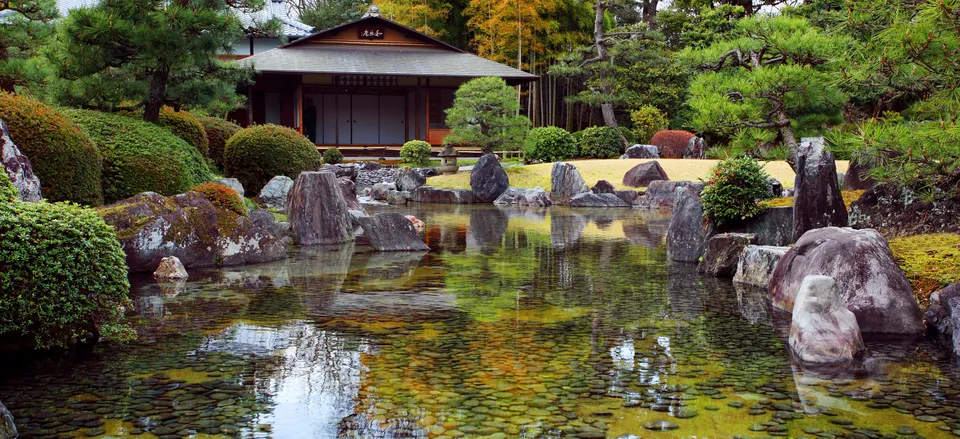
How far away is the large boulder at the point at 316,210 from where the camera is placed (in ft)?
39.5

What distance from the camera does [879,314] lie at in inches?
257

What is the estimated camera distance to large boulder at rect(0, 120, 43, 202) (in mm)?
7973

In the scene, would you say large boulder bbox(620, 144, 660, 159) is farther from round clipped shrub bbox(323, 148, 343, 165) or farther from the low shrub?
round clipped shrub bbox(323, 148, 343, 165)

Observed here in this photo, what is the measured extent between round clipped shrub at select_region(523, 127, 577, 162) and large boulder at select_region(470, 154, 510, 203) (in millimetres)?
4193

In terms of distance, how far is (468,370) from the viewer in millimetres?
5492

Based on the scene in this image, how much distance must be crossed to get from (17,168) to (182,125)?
6.22m

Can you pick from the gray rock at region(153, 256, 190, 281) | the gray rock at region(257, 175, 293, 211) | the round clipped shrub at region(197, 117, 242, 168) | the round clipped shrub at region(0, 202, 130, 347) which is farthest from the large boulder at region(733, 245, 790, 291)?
the round clipped shrub at region(197, 117, 242, 168)

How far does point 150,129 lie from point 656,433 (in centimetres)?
997

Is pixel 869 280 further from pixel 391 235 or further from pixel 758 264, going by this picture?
pixel 391 235

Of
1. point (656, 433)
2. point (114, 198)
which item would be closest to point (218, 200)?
point (114, 198)

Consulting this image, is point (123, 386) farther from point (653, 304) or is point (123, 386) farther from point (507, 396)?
point (653, 304)

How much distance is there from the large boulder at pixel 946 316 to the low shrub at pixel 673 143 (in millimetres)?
21395

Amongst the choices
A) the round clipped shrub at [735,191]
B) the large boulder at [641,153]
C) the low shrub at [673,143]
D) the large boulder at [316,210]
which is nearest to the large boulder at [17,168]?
the large boulder at [316,210]

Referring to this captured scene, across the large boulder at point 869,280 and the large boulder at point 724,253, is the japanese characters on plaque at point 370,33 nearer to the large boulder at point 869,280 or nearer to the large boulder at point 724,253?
the large boulder at point 724,253
